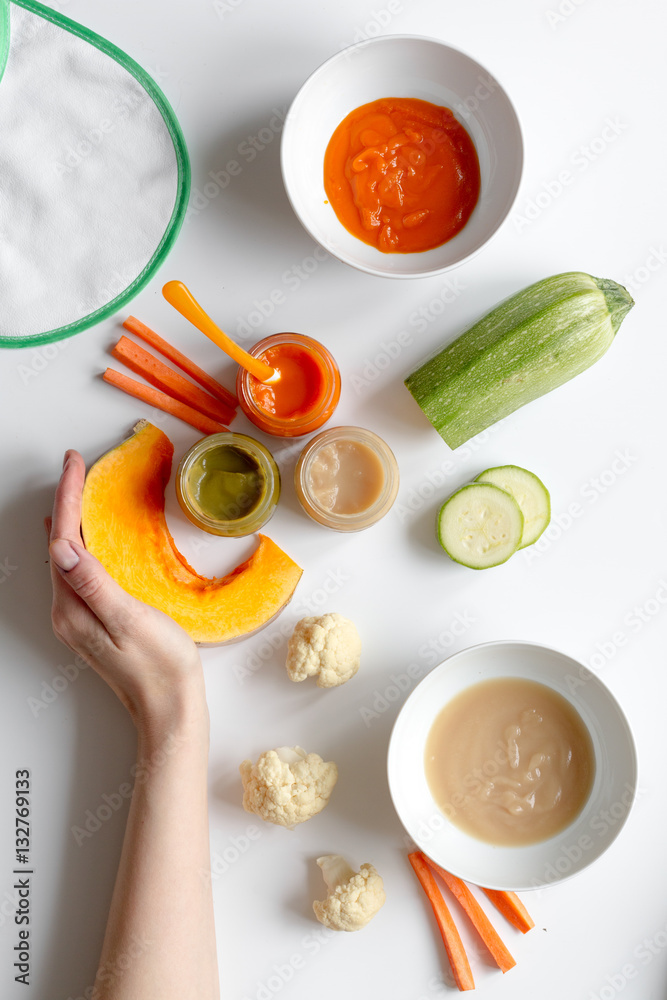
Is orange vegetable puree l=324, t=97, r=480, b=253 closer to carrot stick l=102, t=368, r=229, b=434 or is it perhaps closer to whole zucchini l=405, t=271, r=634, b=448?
whole zucchini l=405, t=271, r=634, b=448

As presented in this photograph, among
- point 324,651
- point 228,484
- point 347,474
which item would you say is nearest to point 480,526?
point 347,474

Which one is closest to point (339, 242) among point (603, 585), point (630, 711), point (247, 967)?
point (603, 585)

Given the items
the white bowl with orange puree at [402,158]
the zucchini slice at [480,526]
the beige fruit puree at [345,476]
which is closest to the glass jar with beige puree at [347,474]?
the beige fruit puree at [345,476]

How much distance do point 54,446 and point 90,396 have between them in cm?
14

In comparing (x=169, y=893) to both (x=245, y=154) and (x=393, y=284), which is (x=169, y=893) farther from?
(x=245, y=154)

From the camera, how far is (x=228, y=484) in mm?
1543

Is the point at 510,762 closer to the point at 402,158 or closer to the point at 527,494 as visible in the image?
the point at 527,494

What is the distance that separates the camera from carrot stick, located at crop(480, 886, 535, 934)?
1570mm

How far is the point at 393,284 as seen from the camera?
1.60 meters

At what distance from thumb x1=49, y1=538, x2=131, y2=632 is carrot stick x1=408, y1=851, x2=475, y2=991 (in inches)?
32.6

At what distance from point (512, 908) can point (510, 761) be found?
356 mm

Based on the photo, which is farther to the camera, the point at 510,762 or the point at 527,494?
the point at 527,494

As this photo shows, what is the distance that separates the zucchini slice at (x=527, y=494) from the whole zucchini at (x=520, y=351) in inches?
4.6

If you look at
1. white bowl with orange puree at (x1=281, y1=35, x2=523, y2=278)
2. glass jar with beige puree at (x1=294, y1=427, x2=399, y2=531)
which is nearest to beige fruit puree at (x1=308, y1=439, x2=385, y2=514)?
glass jar with beige puree at (x1=294, y1=427, x2=399, y2=531)
